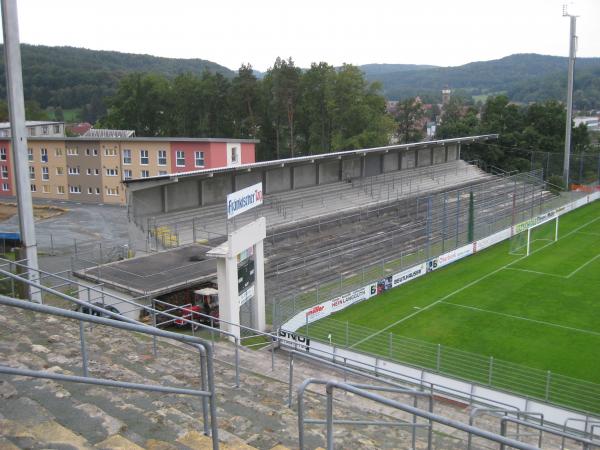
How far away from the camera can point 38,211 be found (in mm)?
45125

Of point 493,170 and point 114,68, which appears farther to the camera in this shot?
point 114,68

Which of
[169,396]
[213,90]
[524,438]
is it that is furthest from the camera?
[213,90]

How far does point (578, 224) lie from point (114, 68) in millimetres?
126507

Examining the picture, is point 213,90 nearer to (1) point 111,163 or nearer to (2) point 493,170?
(1) point 111,163

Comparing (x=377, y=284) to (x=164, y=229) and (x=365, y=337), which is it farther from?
(x=164, y=229)

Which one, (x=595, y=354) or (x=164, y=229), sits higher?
(x=164, y=229)

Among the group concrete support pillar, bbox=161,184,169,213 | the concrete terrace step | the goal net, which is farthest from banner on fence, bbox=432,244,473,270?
the concrete terrace step

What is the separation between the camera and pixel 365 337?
20250mm

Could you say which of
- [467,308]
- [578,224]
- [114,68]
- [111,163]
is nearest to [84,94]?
[114,68]

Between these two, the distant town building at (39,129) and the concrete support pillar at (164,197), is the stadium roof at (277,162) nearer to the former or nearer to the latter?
the concrete support pillar at (164,197)

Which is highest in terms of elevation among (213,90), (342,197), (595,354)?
(213,90)

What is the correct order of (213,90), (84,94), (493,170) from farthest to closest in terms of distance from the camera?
1. (84,94)
2. (213,90)
3. (493,170)

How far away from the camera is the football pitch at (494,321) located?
1816cm

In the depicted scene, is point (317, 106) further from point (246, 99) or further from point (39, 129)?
point (39, 129)
